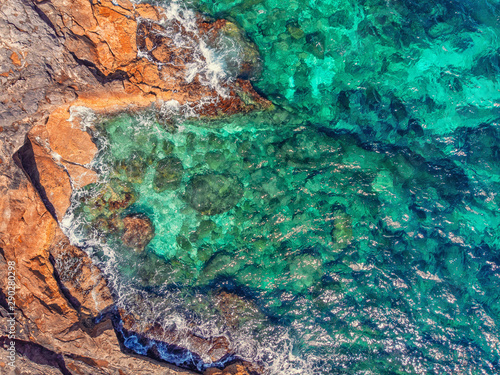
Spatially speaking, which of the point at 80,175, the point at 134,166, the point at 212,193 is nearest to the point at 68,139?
the point at 80,175

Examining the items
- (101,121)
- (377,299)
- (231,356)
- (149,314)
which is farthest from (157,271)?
(377,299)

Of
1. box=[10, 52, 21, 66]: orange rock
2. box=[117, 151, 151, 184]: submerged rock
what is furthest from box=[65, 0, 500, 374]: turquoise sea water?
box=[10, 52, 21, 66]: orange rock

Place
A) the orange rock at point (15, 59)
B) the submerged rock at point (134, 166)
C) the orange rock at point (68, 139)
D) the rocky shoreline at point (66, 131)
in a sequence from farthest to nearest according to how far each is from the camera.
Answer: the submerged rock at point (134, 166) → the orange rock at point (68, 139) → the rocky shoreline at point (66, 131) → the orange rock at point (15, 59)

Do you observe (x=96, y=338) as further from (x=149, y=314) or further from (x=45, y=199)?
(x=45, y=199)

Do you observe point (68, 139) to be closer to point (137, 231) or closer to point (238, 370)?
point (137, 231)

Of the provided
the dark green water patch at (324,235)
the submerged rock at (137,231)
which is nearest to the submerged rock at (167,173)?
the dark green water patch at (324,235)

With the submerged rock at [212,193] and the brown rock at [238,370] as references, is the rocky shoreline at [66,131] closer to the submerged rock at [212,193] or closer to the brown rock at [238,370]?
the brown rock at [238,370]

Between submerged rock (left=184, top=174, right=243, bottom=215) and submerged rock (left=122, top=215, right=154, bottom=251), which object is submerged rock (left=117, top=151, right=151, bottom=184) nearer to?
submerged rock (left=122, top=215, right=154, bottom=251)
